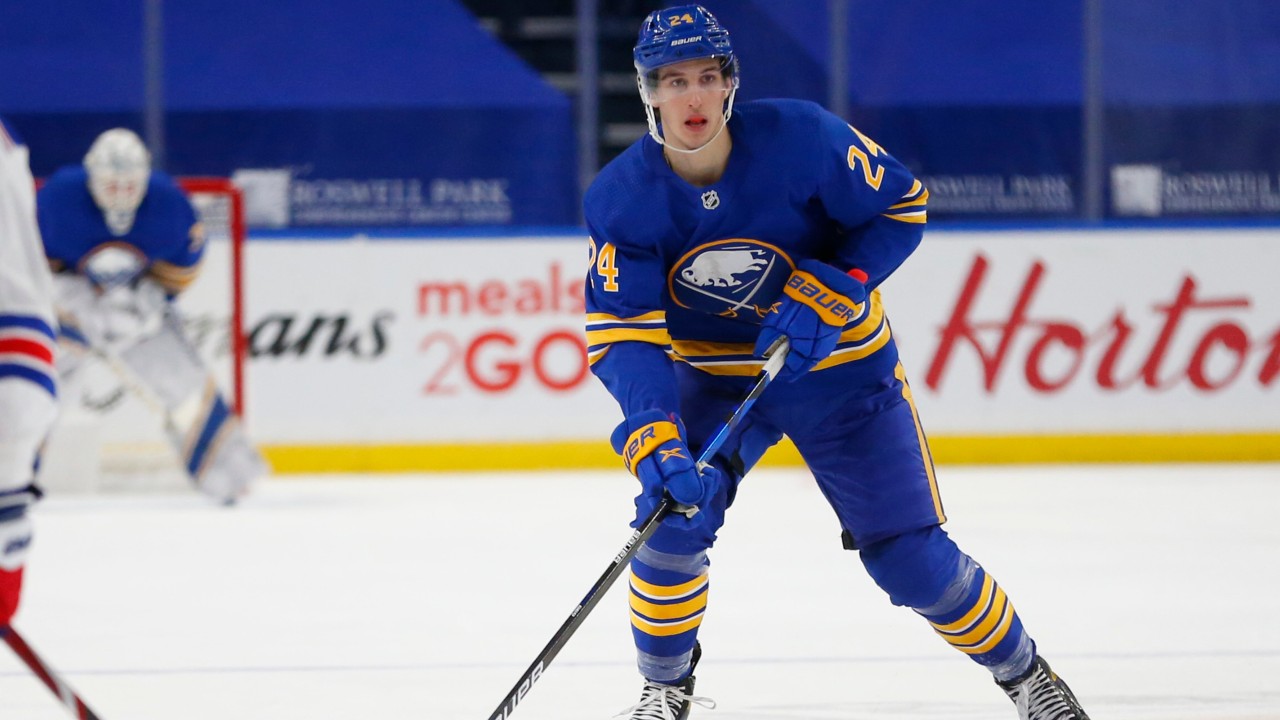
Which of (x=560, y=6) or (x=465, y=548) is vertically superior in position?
(x=560, y=6)

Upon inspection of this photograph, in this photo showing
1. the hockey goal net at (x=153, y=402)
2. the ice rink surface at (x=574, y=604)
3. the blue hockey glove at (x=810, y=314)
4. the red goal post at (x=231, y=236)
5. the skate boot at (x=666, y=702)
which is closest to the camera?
the blue hockey glove at (x=810, y=314)

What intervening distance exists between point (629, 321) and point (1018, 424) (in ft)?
15.2

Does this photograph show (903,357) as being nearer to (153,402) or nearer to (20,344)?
(153,402)

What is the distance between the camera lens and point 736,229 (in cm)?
259

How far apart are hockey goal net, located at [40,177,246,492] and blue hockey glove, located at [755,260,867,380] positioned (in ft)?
13.3

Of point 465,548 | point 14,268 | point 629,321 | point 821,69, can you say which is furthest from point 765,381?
point 821,69

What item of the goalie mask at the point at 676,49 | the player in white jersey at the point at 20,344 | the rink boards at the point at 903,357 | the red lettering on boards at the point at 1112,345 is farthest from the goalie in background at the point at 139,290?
the player in white jersey at the point at 20,344

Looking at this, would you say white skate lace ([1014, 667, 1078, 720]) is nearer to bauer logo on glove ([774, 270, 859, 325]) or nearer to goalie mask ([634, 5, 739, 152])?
bauer logo on glove ([774, 270, 859, 325])

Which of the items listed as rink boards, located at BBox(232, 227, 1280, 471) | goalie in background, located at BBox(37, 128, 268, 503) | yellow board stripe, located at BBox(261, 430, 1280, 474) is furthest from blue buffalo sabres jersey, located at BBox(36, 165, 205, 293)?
yellow board stripe, located at BBox(261, 430, 1280, 474)

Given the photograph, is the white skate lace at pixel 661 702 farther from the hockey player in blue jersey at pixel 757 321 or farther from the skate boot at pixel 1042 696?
the skate boot at pixel 1042 696

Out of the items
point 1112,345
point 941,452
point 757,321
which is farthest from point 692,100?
point 1112,345

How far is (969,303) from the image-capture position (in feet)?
22.8

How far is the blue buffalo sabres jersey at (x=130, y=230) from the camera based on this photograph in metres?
6.06

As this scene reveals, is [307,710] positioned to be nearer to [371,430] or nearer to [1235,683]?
[1235,683]
